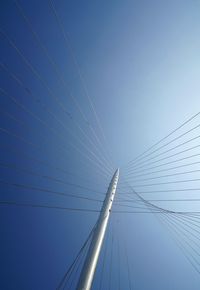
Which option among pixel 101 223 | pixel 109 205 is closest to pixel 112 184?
pixel 109 205

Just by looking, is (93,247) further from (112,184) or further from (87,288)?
(112,184)

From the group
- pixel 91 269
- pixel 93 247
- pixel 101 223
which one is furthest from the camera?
pixel 101 223

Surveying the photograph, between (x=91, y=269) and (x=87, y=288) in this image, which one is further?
(x=91, y=269)

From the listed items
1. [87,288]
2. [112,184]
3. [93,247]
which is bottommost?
[87,288]

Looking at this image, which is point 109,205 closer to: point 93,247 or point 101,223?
point 101,223

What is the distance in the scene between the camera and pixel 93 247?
7.53 metres

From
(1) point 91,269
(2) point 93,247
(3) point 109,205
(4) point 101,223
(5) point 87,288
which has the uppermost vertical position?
(3) point 109,205

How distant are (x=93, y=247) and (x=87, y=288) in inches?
51.8

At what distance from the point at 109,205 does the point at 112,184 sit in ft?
6.38

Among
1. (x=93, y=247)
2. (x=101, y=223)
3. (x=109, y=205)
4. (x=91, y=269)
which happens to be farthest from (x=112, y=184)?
(x=91, y=269)

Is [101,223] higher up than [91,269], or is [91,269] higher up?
[101,223]

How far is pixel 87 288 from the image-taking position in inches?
252

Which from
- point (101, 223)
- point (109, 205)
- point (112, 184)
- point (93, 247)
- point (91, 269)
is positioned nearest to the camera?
point (91, 269)

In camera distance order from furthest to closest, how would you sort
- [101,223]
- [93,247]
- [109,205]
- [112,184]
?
[112,184] < [109,205] < [101,223] < [93,247]
